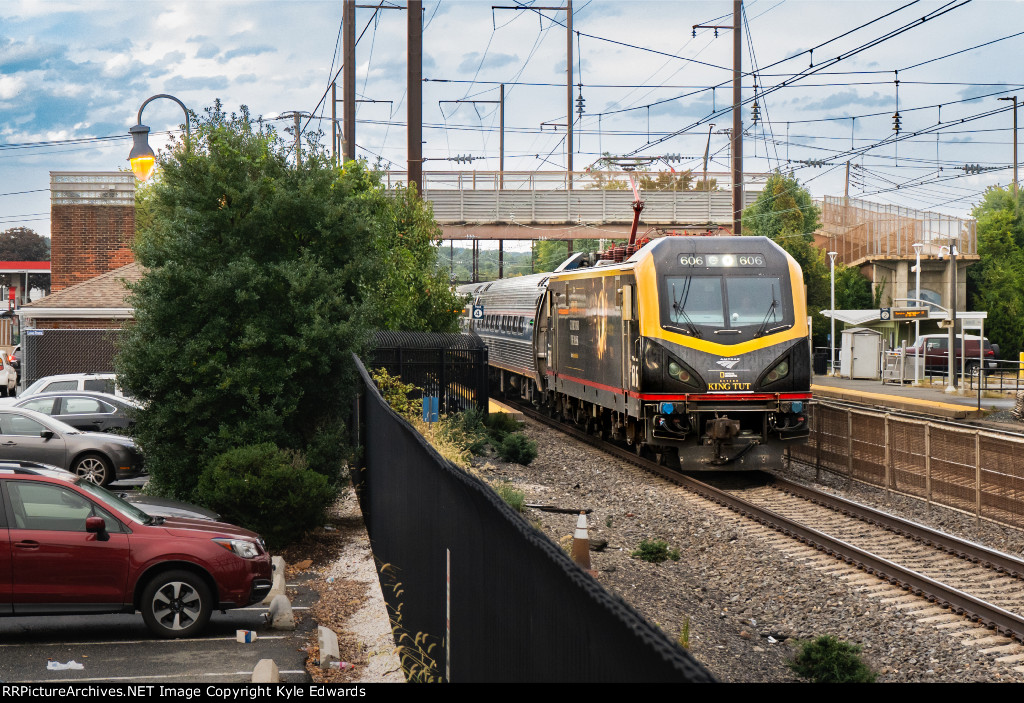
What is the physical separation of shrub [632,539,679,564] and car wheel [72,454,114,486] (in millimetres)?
8959

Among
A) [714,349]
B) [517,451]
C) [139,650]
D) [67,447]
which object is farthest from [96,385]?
[139,650]

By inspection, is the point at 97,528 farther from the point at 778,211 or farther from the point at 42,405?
the point at 778,211

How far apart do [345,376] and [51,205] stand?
2264cm

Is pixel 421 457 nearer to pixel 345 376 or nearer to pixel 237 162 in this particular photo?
pixel 345 376

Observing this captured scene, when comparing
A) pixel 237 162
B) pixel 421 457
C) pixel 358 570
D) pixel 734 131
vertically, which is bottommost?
pixel 358 570

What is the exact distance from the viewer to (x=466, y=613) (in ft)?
17.9

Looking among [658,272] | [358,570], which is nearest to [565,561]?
[358,570]

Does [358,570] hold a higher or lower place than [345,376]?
lower

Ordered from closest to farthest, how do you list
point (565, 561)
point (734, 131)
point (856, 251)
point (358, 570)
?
point (565, 561), point (358, 570), point (734, 131), point (856, 251)

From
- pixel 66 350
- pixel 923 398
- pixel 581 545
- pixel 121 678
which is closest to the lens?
pixel 121 678

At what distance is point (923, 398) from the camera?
31.4 m

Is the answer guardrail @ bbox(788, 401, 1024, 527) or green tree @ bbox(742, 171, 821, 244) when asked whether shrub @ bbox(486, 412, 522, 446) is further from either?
green tree @ bbox(742, 171, 821, 244)

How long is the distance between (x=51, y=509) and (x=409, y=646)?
11.4ft

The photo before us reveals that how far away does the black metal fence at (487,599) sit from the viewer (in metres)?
3.01
